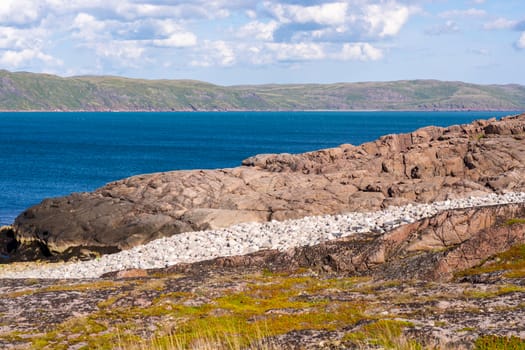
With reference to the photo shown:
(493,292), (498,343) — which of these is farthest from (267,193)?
(498,343)

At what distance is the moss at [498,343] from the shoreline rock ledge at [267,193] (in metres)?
31.0

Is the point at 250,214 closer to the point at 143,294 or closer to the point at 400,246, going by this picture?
the point at 400,246

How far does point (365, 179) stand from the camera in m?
49.8

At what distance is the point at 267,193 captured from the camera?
49031 mm

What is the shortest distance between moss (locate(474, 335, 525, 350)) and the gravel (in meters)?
16.7

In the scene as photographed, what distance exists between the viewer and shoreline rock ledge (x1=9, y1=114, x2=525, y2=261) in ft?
148

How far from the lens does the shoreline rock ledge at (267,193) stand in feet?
148

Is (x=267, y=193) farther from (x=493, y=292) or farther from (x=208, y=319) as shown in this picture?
(x=493, y=292)

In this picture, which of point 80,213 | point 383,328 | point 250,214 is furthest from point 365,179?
point 383,328

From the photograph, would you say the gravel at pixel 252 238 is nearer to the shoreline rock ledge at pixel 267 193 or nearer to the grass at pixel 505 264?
the shoreline rock ledge at pixel 267 193

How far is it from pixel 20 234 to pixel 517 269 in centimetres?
4265

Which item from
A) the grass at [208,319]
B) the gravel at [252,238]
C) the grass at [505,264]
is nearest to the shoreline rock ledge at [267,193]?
the gravel at [252,238]

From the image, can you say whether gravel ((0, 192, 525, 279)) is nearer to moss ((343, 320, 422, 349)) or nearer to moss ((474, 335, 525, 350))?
moss ((343, 320, 422, 349))

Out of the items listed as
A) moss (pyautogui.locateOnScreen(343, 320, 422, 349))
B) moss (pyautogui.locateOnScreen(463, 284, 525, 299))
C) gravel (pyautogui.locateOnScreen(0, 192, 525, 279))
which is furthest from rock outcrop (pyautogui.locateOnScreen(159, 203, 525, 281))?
moss (pyautogui.locateOnScreen(343, 320, 422, 349))
